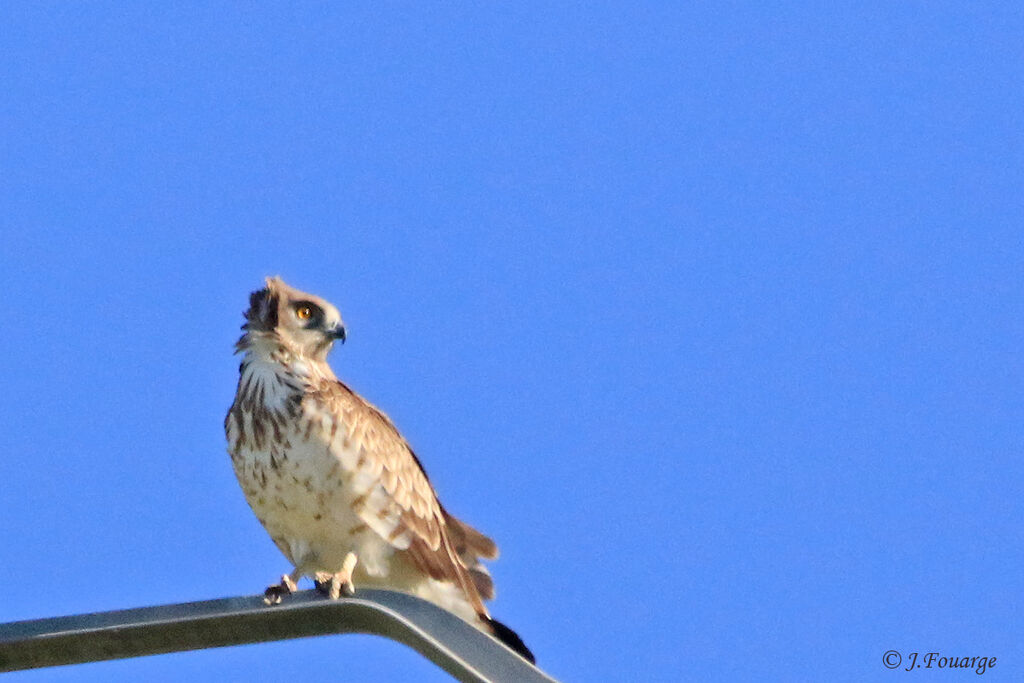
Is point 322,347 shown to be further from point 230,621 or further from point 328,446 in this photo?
point 230,621

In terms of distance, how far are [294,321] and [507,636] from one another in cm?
190

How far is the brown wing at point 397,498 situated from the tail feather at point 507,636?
0.12 metres

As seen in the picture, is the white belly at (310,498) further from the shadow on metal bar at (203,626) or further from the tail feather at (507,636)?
the shadow on metal bar at (203,626)

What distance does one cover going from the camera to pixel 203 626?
4.62m

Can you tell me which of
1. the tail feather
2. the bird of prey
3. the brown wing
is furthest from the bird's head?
the tail feather

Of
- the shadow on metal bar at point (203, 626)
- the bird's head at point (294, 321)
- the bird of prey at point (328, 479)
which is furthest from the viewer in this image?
the bird's head at point (294, 321)

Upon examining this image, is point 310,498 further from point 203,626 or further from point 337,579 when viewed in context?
point 203,626

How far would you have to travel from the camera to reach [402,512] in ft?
25.1

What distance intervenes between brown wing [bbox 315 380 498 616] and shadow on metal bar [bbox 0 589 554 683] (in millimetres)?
2743

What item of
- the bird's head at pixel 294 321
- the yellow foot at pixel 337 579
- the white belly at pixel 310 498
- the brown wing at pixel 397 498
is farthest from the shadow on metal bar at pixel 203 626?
the bird's head at pixel 294 321

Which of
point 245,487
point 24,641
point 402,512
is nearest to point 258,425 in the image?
point 245,487

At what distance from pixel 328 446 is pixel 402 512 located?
517mm

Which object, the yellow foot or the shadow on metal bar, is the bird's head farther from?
the shadow on metal bar

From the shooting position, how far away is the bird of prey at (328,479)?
7.36 m
